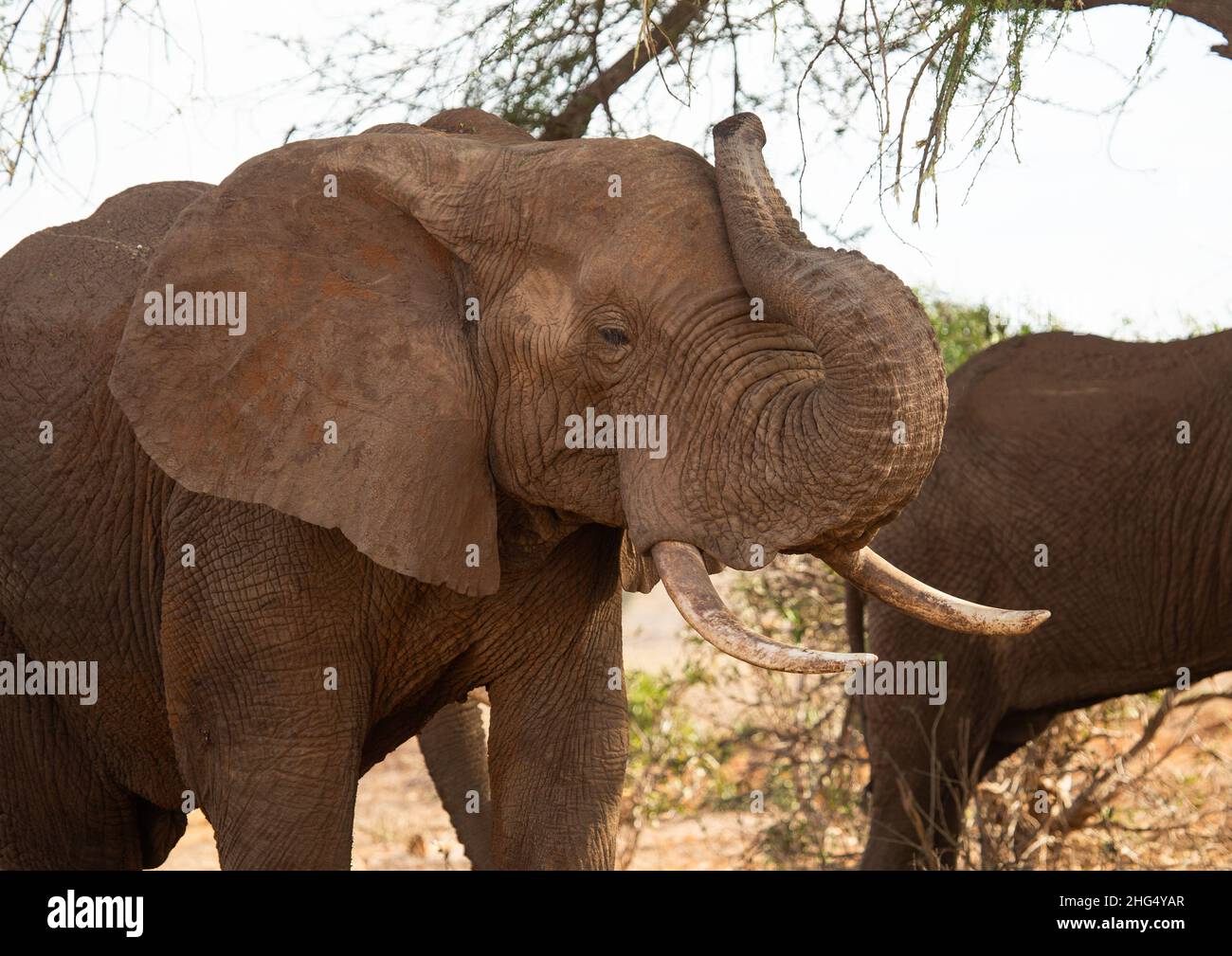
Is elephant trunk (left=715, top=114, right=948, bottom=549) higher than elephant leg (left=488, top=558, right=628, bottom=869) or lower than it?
higher

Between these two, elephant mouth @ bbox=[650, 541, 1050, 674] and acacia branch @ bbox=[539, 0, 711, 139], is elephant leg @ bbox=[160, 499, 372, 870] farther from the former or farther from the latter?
acacia branch @ bbox=[539, 0, 711, 139]

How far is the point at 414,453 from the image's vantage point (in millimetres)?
4301

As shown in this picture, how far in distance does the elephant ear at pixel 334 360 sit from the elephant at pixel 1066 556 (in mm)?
3136

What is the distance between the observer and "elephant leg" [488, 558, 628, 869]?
485 cm

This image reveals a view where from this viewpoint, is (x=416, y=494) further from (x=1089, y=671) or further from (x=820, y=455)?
(x=1089, y=671)

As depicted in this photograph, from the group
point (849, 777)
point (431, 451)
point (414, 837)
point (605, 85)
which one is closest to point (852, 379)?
point (431, 451)

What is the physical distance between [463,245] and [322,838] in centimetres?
155

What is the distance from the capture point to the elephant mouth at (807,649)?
12.1ft

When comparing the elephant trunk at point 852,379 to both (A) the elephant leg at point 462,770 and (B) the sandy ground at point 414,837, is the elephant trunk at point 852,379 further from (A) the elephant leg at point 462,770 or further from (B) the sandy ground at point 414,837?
(B) the sandy ground at point 414,837

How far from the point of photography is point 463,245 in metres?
4.36

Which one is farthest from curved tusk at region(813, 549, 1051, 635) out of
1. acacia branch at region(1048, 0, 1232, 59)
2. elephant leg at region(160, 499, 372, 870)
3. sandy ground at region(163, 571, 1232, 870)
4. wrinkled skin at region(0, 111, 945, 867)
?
sandy ground at region(163, 571, 1232, 870)

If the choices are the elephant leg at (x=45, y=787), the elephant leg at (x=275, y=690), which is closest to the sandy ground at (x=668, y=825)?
the elephant leg at (x=45, y=787)

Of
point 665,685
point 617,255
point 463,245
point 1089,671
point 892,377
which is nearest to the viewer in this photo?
point 892,377
